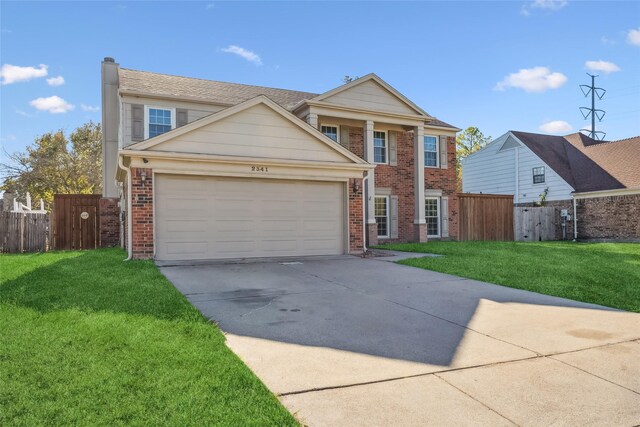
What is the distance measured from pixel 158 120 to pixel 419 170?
10139mm

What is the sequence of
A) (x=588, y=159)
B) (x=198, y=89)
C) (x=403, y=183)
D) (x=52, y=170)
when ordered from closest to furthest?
(x=198, y=89), (x=403, y=183), (x=588, y=159), (x=52, y=170)

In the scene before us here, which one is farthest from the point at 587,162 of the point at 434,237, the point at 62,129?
the point at 62,129

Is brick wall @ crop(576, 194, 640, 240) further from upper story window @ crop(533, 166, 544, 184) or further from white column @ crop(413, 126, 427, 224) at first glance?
white column @ crop(413, 126, 427, 224)

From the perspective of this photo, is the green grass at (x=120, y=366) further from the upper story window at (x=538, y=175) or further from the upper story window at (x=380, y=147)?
the upper story window at (x=538, y=175)

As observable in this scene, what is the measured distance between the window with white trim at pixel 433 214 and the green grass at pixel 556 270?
5.09m

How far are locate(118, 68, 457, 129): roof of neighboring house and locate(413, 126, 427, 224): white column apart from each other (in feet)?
5.93

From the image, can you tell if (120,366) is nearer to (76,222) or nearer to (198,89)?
(76,222)

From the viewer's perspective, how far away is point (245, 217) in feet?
38.3

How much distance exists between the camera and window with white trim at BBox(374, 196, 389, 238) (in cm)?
1781

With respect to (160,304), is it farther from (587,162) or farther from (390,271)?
(587,162)

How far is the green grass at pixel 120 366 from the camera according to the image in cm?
289

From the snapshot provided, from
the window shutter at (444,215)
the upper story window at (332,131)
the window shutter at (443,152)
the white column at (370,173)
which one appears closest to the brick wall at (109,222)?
the upper story window at (332,131)

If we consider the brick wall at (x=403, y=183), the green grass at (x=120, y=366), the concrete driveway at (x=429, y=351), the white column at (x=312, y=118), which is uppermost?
the white column at (x=312, y=118)

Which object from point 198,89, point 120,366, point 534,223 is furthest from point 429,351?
point 534,223
